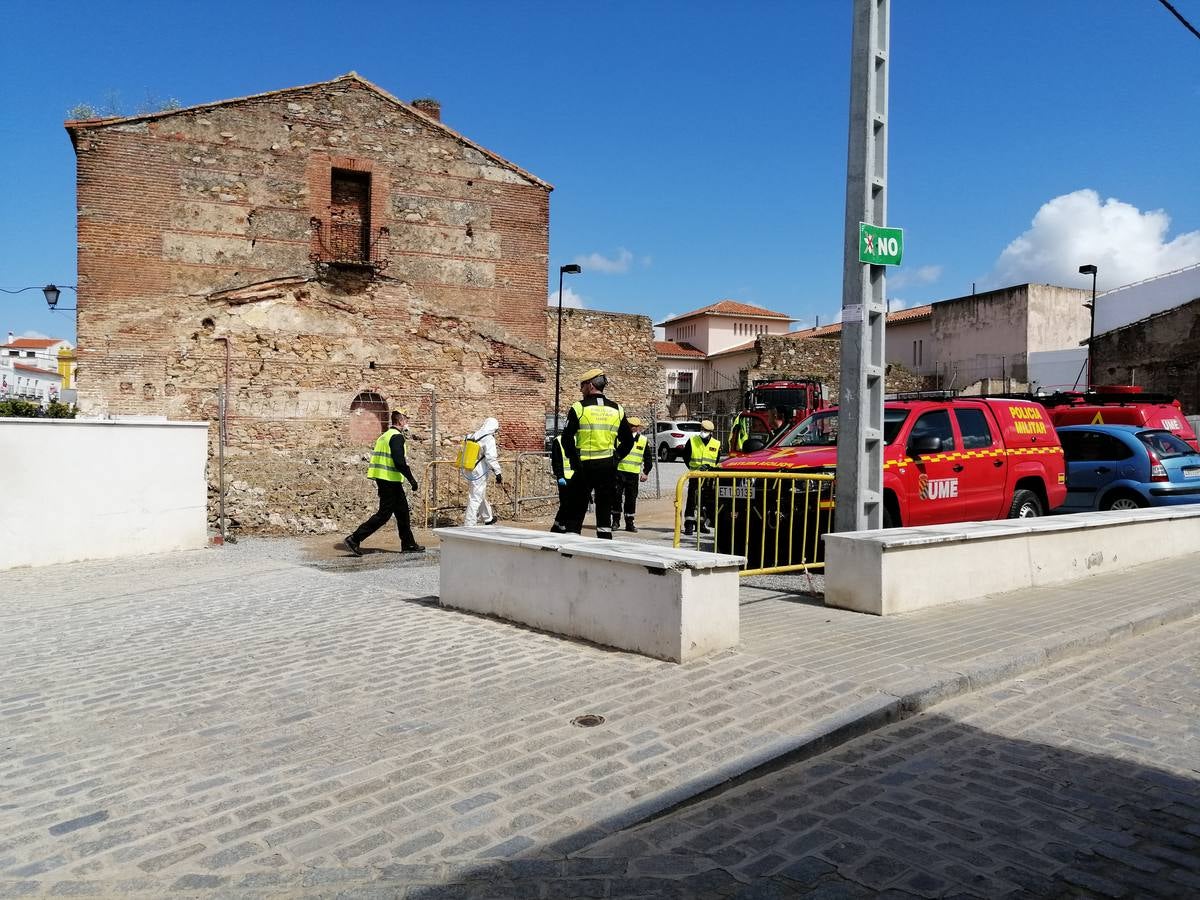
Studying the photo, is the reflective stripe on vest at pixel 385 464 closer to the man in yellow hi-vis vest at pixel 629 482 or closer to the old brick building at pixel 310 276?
the man in yellow hi-vis vest at pixel 629 482

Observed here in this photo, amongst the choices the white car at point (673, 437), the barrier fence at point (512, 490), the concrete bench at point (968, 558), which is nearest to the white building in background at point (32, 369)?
the white car at point (673, 437)

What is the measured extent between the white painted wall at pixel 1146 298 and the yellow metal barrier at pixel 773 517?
35205mm

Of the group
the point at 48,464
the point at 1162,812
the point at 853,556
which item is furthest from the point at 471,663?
the point at 48,464

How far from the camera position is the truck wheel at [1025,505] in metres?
10.7

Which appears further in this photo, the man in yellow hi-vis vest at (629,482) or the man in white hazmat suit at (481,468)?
the man in yellow hi-vis vest at (629,482)

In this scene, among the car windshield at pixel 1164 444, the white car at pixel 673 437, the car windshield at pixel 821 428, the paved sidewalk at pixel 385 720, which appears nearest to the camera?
the paved sidewalk at pixel 385 720

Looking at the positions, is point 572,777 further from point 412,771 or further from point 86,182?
point 86,182

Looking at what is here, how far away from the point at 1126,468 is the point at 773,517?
8.03m

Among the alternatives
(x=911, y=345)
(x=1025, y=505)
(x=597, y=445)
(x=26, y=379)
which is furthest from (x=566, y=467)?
(x=26, y=379)

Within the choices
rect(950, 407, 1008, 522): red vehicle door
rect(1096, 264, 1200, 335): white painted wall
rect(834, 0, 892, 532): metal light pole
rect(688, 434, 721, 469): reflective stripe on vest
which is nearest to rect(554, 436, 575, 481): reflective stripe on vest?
rect(834, 0, 892, 532): metal light pole

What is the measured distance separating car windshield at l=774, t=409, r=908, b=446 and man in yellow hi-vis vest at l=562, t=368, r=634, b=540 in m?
2.44

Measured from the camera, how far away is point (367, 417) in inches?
760

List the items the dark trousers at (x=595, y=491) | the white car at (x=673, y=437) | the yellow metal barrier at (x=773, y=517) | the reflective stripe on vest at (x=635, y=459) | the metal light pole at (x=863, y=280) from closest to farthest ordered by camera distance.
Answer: the metal light pole at (x=863, y=280), the yellow metal barrier at (x=773, y=517), the dark trousers at (x=595, y=491), the reflective stripe on vest at (x=635, y=459), the white car at (x=673, y=437)

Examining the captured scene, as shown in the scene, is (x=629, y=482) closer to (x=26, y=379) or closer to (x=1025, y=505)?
(x=1025, y=505)
